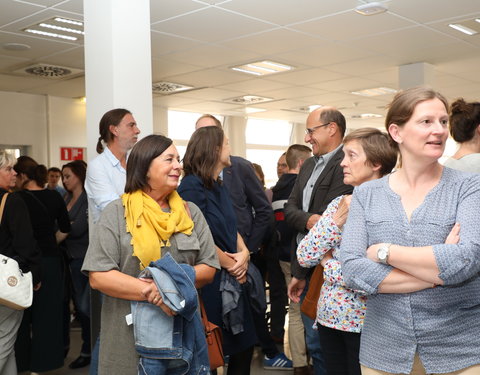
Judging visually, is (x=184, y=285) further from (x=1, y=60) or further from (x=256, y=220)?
(x=1, y=60)

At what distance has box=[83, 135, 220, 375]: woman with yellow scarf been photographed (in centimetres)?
219

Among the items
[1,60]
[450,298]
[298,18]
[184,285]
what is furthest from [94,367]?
[1,60]

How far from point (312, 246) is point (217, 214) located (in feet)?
2.20

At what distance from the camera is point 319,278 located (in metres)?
2.53

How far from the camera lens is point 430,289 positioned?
1745mm

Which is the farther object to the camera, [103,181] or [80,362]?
[80,362]

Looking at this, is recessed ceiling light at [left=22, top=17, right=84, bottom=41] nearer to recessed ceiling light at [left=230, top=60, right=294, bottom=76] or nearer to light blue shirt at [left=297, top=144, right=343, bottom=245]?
recessed ceiling light at [left=230, top=60, right=294, bottom=76]

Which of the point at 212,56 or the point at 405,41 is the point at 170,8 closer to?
the point at 212,56

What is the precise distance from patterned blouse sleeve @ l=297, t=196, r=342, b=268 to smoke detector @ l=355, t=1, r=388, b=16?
322 centimetres

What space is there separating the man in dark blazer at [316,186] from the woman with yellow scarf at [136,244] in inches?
31.3

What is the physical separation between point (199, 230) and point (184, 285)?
37 centimetres

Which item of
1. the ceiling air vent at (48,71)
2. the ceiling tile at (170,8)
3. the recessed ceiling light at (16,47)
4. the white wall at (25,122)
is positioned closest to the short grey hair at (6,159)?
the ceiling tile at (170,8)

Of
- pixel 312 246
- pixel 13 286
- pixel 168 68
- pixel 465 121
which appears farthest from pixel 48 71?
pixel 312 246

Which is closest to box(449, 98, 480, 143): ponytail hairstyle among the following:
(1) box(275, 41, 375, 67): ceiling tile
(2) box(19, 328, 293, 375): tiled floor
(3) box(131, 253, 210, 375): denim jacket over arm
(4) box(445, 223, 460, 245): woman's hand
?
(4) box(445, 223, 460, 245): woman's hand
